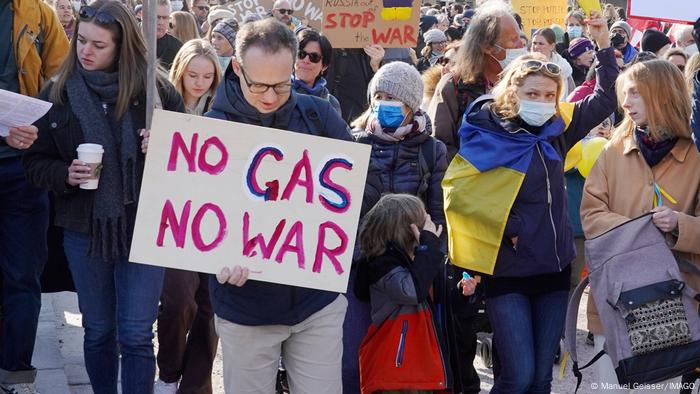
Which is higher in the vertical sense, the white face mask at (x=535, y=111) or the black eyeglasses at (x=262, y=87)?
the black eyeglasses at (x=262, y=87)

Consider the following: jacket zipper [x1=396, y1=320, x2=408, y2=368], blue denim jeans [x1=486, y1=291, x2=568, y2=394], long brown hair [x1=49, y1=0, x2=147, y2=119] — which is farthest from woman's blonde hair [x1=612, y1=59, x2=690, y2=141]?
long brown hair [x1=49, y1=0, x2=147, y2=119]

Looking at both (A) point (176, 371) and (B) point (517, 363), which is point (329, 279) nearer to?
(B) point (517, 363)

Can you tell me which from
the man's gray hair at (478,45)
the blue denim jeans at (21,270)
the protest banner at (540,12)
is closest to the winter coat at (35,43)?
the blue denim jeans at (21,270)

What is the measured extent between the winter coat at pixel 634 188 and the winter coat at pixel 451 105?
126 cm

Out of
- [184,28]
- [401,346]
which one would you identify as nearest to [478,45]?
[401,346]

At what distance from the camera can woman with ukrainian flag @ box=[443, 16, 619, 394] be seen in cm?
481

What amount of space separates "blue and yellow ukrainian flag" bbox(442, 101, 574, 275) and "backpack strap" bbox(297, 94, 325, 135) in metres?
1.09

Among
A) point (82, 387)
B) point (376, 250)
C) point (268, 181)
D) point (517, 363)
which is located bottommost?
point (82, 387)

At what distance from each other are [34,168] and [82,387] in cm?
161

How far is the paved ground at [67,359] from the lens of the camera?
5.72 metres

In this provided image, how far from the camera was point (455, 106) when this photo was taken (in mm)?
5980

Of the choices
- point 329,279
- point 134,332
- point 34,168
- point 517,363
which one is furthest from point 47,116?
point 517,363

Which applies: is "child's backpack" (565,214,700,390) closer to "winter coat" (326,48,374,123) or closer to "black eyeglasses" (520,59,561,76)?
"black eyeglasses" (520,59,561,76)

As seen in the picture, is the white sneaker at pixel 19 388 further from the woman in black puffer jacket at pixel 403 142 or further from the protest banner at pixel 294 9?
the protest banner at pixel 294 9
